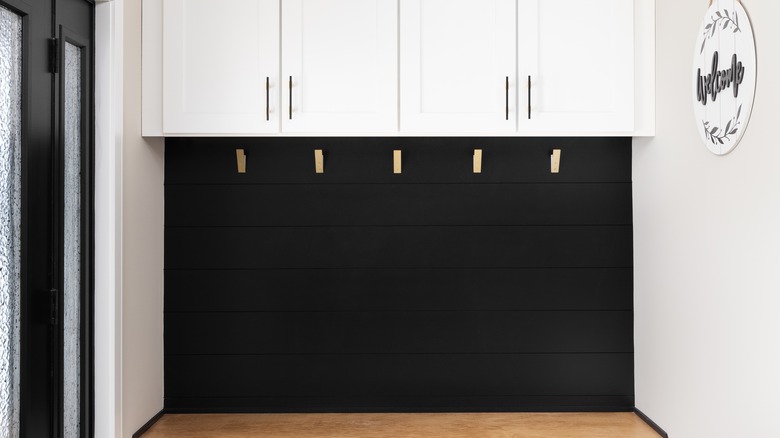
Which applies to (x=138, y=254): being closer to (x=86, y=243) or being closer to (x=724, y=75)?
(x=86, y=243)

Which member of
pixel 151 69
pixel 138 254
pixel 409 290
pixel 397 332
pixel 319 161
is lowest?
pixel 397 332

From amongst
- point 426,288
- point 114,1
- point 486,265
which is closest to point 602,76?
point 486,265

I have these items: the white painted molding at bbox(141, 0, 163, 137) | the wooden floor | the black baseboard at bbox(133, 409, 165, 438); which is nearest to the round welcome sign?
the wooden floor

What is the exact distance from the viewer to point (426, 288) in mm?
3053

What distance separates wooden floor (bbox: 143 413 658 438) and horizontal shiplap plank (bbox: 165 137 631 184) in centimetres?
110

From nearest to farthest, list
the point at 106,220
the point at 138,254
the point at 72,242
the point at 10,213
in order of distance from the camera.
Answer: the point at 10,213 < the point at 72,242 < the point at 106,220 < the point at 138,254

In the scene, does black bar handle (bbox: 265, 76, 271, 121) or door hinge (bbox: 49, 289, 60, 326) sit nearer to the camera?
door hinge (bbox: 49, 289, 60, 326)

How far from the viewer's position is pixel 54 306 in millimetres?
2072

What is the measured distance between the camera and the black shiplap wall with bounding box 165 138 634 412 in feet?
9.98

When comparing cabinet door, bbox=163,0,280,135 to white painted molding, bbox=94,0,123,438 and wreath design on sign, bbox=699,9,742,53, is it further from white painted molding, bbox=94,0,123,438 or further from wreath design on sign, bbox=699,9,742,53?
wreath design on sign, bbox=699,9,742,53

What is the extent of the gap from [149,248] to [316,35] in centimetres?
119

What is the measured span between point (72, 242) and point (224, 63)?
0.98 m

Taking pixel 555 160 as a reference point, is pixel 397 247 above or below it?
below

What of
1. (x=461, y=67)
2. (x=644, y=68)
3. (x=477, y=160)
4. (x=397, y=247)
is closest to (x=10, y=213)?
(x=397, y=247)
